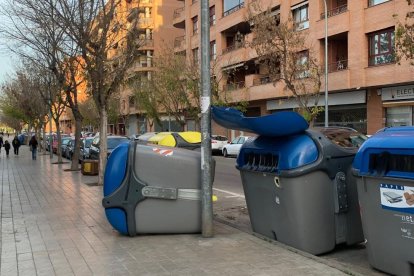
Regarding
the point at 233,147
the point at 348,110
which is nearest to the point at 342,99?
the point at 348,110

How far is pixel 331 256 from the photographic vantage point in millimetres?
6379

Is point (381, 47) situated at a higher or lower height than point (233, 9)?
lower

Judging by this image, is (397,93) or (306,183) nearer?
(306,183)

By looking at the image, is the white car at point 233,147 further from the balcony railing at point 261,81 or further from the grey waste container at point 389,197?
the grey waste container at point 389,197

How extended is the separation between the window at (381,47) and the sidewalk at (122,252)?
67.8 feet

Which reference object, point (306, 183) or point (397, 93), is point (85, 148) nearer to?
point (397, 93)

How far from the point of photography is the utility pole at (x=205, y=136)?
6906 millimetres

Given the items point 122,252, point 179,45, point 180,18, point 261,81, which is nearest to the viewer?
point 122,252

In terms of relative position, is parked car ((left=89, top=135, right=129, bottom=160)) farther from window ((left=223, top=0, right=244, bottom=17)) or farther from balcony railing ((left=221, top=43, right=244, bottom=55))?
window ((left=223, top=0, right=244, bottom=17))

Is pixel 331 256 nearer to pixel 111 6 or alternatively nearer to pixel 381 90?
pixel 111 6

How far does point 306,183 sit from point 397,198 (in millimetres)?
1289

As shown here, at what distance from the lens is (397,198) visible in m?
4.93

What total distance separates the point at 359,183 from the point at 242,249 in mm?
1686

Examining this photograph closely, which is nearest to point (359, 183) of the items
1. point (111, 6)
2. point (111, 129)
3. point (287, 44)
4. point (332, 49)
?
point (111, 6)
